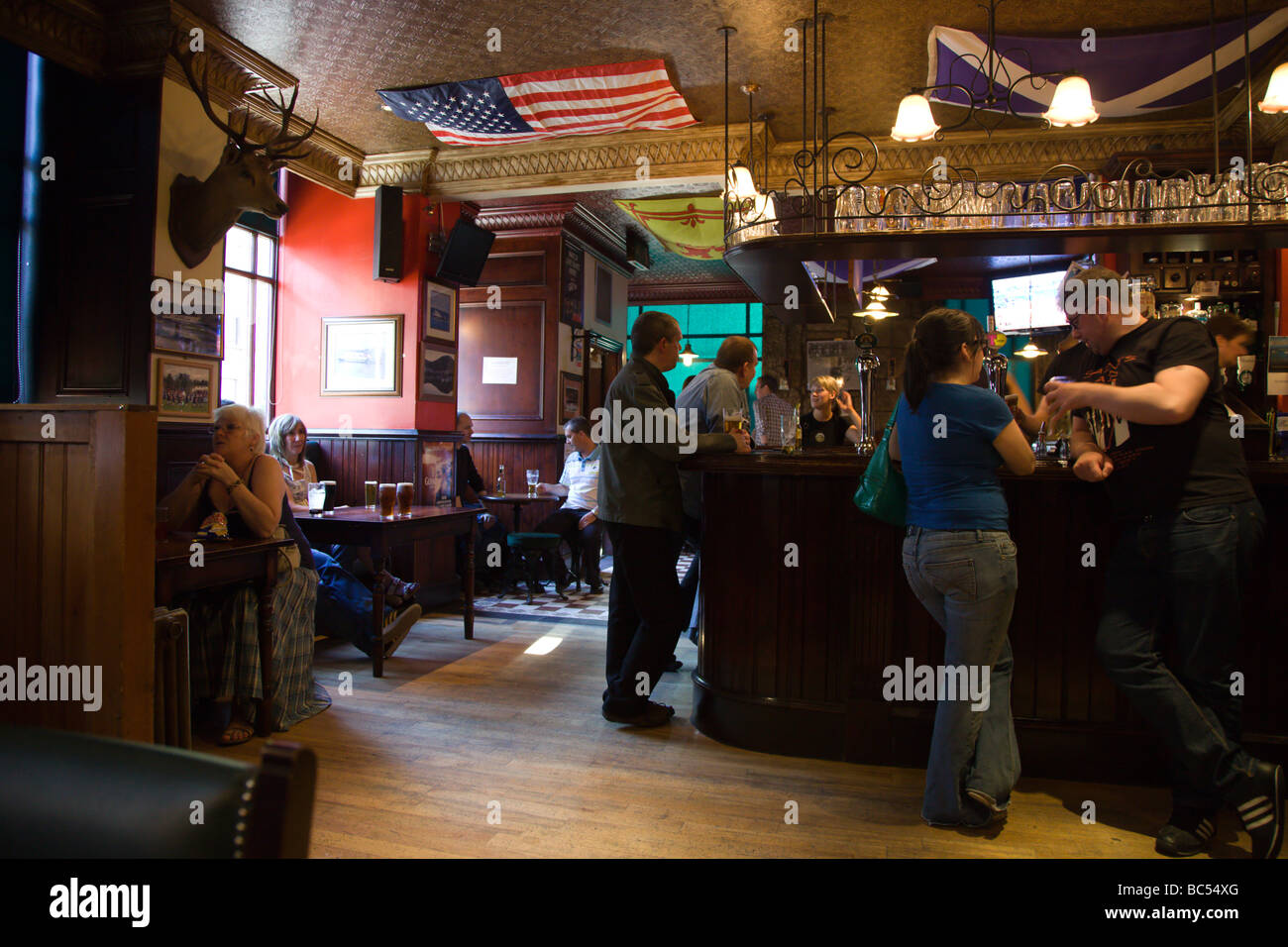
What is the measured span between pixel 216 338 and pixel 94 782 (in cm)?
480

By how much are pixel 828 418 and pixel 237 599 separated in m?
3.81

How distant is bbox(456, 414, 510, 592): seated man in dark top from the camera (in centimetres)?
727

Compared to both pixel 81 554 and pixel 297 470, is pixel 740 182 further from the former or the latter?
pixel 81 554

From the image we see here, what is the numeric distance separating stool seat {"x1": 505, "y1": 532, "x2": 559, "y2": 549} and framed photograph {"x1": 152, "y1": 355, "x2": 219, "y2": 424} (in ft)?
7.97

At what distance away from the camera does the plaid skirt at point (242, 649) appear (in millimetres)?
3494

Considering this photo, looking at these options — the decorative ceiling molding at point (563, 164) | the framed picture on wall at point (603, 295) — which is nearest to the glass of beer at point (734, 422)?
the decorative ceiling molding at point (563, 164)

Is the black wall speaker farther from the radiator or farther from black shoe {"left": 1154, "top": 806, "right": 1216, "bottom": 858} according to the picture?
black shoe {"left": 1154, "top": 806, "right": 1216, "bottom": 858}

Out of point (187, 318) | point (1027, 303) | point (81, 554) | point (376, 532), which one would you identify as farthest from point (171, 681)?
point (1027, 303)

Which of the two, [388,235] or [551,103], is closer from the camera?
[551,103]

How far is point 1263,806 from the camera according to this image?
2.37 metres

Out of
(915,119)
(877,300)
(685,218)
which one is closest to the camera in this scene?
(915,119)

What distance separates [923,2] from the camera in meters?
4.46

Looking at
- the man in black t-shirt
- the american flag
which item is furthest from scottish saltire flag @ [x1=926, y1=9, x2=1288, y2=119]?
the man in black t-shirt

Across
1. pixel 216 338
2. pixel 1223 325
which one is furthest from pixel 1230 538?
pixel 216 338
